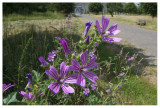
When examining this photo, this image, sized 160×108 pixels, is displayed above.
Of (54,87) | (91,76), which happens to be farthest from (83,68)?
(54,87)

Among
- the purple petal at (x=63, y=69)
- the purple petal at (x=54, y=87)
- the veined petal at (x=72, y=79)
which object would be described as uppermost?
the purple petal at (x=63, y=69)

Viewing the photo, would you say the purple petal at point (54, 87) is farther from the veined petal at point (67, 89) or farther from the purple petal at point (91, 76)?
the purple petal at point (91, 76)

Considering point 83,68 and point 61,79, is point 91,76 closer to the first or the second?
point 83,68

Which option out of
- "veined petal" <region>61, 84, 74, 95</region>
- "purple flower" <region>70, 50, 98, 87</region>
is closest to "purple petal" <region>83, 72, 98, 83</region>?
"purple flower" <region>70, 50, 98, 87</region>

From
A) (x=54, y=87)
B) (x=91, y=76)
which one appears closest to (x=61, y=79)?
(x=54, y=87)

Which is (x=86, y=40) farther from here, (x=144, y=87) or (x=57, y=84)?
(x=144, y=87)

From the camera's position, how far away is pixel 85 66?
0.72 meters

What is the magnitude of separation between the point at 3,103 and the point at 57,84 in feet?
0.88

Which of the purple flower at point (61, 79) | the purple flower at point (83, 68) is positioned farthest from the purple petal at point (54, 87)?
the purple flower at point (83, 68)

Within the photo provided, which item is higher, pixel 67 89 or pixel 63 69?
pixel 63 69

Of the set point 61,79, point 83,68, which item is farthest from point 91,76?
point 61,79

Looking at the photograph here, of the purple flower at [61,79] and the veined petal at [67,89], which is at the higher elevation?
the purple flower at [61,79]

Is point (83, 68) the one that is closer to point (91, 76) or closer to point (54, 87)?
point (91, 76)

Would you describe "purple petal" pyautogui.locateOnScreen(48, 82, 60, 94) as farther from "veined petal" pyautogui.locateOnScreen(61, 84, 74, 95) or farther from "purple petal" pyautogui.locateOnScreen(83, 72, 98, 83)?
"purple petal" pyautogui.locateOnScreen(83, 72, 98, 83)
